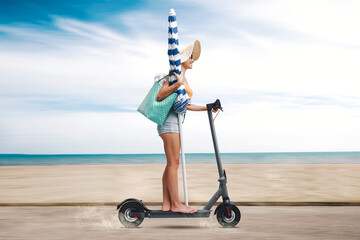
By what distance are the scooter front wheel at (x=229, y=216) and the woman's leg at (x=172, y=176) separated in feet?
1.31

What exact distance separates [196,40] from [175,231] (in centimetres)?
238

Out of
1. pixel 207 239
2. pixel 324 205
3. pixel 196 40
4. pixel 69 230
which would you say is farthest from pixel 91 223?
pixel 324 205

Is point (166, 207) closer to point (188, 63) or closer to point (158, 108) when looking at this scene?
point (158, 108)

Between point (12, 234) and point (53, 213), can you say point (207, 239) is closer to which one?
point (12, 234)

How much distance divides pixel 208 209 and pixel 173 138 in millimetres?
963

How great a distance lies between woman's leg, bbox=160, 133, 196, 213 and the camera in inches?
209

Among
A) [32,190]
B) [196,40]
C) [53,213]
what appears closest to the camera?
[196,40]

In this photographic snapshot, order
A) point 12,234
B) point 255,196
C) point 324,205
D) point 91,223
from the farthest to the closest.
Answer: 1. point 255,196
2. point 324,205
3. point 91,223
4. point 12,234

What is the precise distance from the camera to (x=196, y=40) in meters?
5.46

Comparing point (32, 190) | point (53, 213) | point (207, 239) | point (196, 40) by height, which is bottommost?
point (207, 239)

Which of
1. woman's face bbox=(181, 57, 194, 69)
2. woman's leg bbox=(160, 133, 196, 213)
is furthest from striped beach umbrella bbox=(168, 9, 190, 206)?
woman's face bbox=(181, 57, 194, 69)

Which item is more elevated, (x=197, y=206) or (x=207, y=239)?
(x=197, y=206)

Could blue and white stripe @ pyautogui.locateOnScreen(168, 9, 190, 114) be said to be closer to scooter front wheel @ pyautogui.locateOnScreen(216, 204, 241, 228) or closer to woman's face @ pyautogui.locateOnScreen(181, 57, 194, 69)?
woman's face @ pyautogui.locateOnScreen(181, 57, 194, 69)

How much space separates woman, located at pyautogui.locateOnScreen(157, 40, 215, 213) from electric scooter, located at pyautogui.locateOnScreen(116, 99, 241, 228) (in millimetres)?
108
